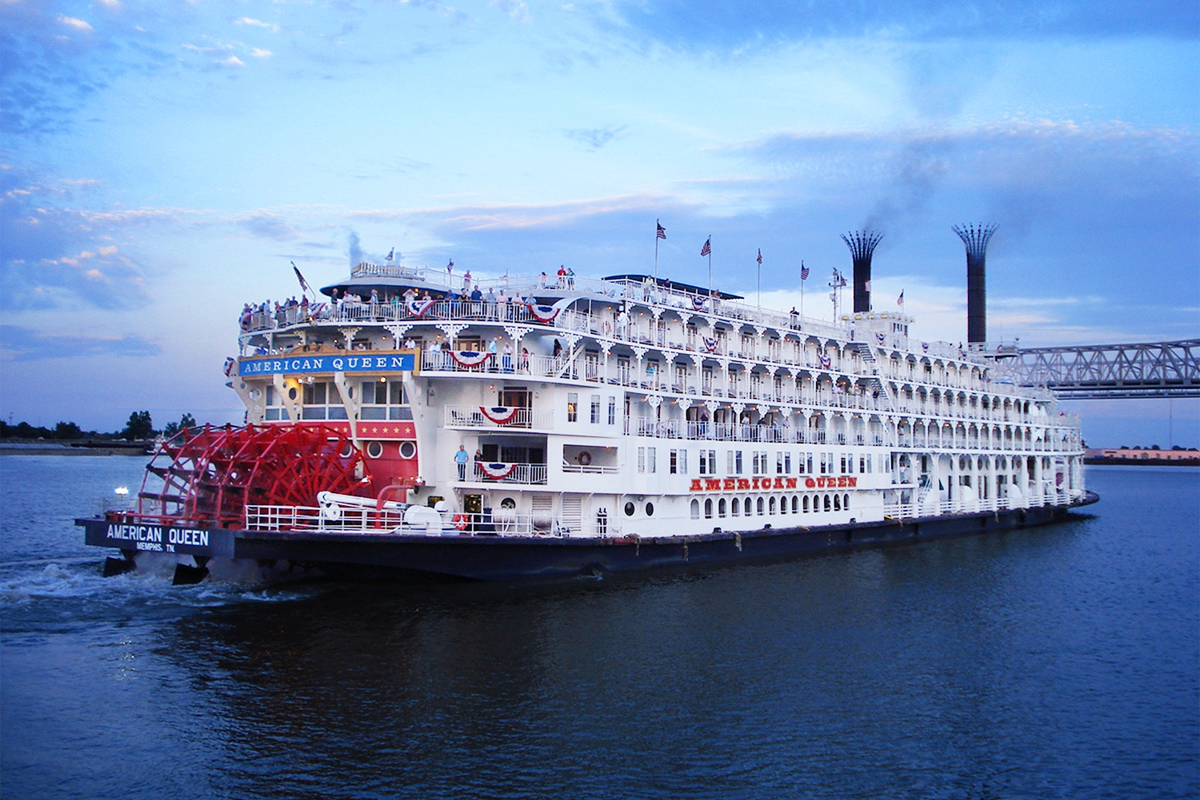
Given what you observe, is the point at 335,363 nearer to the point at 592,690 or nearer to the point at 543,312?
the point at 543,312

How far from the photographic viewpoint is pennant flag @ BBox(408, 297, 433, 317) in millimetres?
31688

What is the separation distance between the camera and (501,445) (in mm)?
33219

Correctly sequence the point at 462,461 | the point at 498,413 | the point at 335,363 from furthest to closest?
1. the point at 335,363
2. the point at 462,461
3. the point at 498,413

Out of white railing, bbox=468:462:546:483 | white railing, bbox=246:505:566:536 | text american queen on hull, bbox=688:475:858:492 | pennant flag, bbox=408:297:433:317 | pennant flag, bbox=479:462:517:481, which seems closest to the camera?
white railing, bbox=246:505:566:536

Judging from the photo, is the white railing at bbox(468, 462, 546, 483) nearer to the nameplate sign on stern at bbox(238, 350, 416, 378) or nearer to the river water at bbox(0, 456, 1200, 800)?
the river water at bbox(0, 456, 1200, 800)

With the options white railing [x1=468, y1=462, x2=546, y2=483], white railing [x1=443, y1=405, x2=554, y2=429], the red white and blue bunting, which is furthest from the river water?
the red white and blue bunting

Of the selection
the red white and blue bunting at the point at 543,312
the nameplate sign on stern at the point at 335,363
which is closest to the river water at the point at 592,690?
the nameplate sign on stern at the point at 335,363

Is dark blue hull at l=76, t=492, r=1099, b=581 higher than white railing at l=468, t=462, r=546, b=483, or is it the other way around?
white railing at l=468, t=462, r=546, b=483

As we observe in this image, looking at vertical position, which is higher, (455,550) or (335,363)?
(335,363)

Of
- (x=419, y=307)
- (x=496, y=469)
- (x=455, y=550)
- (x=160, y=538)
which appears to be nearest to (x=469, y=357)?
(x=419, y=307)

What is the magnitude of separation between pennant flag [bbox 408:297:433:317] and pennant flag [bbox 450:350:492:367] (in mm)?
2228

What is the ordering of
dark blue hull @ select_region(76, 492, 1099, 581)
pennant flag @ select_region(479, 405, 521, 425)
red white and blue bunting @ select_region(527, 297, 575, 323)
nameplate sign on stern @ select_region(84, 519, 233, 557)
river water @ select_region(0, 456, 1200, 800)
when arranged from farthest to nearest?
red white and blue bunting @ select_region(527, 297, 575, 323)
pennant flag @ select_region(479, 405, 521, 425)
dark blue hull @ select_region(76, 492, 1099, 581)
nameplate sign on stern @ select_region(84, 519, 233, 557)
river water @ select_region(0, 456, 1200, 800)

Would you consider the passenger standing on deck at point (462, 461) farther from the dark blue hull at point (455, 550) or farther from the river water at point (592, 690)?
the river water at point (592, 690)

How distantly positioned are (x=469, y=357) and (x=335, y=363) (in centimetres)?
454
